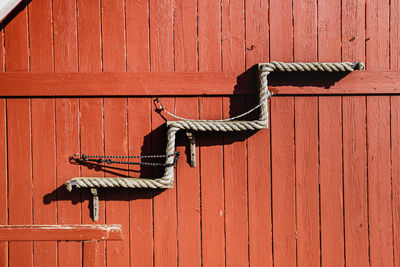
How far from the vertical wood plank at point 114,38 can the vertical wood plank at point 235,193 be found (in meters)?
0.63

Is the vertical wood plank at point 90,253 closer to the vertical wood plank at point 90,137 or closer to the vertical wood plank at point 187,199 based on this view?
the vertical wood plank at point 90,137

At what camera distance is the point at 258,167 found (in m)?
1.76

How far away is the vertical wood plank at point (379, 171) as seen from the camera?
69.4 inches

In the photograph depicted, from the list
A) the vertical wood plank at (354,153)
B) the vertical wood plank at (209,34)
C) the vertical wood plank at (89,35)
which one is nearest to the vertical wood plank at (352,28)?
the vertical wood plank at (354,153)

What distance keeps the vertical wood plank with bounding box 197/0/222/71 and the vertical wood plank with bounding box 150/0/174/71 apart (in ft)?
0.54

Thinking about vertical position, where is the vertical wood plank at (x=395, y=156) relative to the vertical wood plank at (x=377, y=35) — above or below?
below

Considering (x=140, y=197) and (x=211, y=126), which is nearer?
(x=211, y=126)

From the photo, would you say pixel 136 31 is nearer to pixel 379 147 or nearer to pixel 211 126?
pixel 211 126

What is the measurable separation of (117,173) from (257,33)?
1099 mm

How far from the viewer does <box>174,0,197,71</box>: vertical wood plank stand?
5.71ft

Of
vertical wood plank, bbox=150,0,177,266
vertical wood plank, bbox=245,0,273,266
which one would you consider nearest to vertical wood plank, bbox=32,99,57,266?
vertical wood plank, bbox=150,0,177,266

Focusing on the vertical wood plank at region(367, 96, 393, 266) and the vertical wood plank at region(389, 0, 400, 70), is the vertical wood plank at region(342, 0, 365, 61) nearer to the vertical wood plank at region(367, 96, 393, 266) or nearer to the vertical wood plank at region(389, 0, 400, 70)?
the vertical wood plank at region(389, 0, 400, 70)

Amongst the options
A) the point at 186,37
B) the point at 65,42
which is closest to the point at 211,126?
the point at 186,37

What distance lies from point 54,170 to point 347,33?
1.79m
